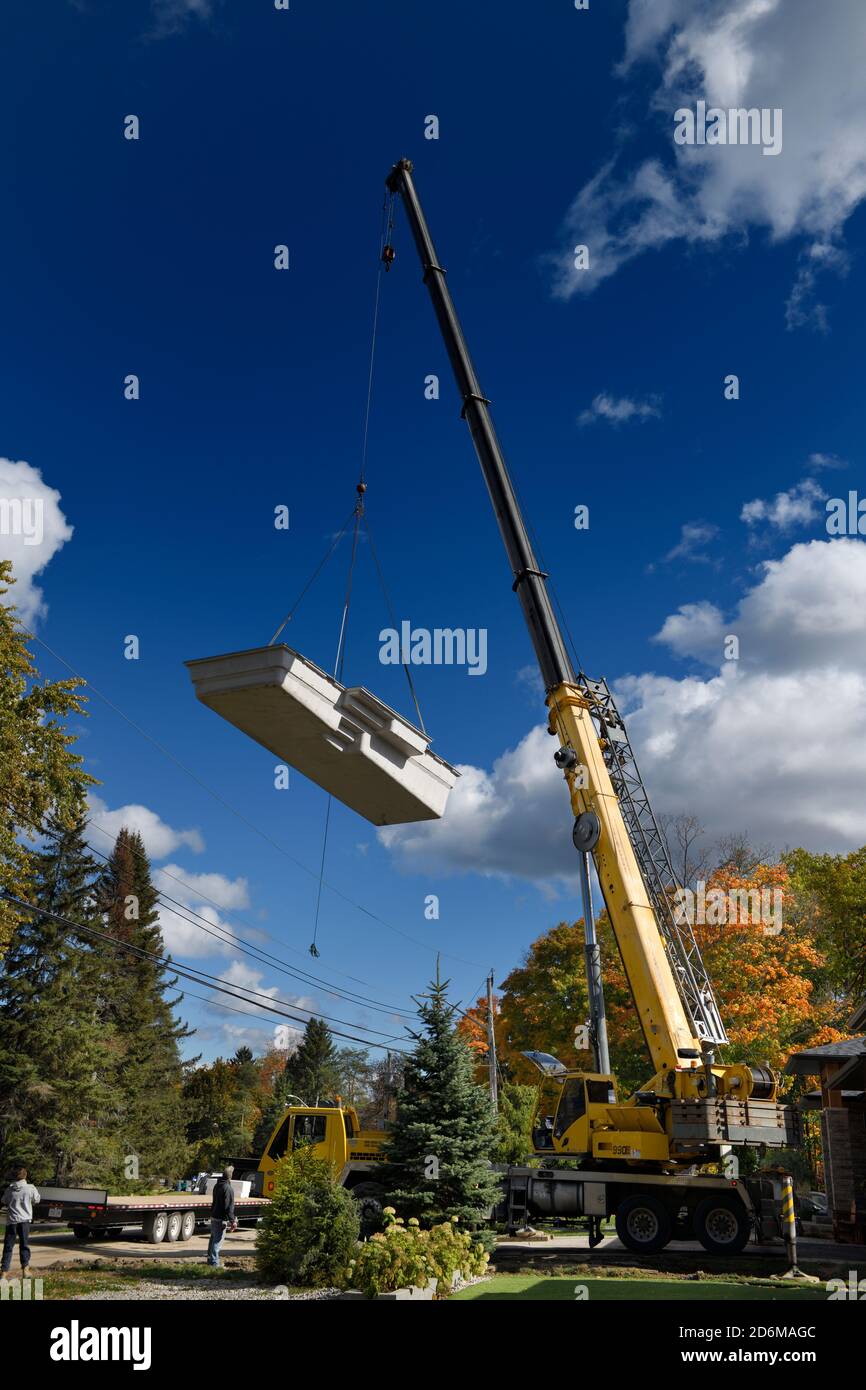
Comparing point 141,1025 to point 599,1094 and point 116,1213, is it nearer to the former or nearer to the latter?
point 116,1213

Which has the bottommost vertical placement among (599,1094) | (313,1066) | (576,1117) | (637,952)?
(313,1066)

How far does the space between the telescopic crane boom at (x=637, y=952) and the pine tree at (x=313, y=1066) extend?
165 ft

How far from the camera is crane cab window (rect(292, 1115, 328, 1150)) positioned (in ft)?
60.9

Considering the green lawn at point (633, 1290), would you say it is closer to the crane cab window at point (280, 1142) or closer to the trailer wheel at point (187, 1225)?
the crane cab window at point (280, 1142)

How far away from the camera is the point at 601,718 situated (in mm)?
19375

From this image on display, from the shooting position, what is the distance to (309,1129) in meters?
18.8

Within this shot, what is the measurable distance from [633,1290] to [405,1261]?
9.68 feet

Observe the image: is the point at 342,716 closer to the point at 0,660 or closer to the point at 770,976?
the point at 0,660

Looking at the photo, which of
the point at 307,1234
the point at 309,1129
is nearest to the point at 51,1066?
the point at 309,1129

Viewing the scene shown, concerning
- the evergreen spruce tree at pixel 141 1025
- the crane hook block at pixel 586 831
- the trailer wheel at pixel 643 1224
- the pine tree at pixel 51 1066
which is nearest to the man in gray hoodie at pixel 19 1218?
the trailer wheel at pixel 643 1224

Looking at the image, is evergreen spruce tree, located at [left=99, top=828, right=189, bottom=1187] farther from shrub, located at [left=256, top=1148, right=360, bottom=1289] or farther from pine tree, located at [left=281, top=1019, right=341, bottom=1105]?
shrub, located at [left=256, top=1148, right=360, bottom=1289]

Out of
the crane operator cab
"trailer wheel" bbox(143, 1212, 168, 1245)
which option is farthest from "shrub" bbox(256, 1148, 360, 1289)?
"trailer wheel" bbox(143, 1212, 168, 1245)
